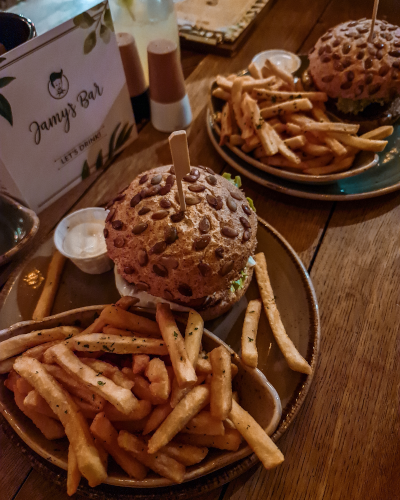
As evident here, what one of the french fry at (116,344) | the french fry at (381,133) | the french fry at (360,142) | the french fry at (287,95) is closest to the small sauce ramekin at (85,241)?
the french fry at (116,344)

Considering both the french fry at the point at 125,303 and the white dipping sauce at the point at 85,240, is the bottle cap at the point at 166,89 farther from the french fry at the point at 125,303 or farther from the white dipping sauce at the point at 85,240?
the french fry at the point at 125,303

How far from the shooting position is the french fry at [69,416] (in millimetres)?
1242

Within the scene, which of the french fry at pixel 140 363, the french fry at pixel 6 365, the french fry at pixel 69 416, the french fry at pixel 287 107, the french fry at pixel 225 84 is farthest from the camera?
the french fry at pixel 225 84

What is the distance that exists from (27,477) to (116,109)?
227 centimetres

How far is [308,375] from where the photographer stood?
1.61 m

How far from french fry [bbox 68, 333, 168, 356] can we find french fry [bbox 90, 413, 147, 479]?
0.85ft

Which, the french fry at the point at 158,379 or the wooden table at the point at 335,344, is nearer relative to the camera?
the french fry at the point at 158,379

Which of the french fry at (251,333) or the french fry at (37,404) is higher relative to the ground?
the french fry at (37,404)

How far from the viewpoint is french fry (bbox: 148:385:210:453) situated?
1.27 m

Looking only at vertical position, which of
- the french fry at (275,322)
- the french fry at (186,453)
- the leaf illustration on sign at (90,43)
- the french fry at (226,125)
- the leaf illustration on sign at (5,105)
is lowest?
the french fry at (275,322)

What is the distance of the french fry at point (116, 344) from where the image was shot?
4.85ft

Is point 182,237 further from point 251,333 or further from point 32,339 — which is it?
point 32,339

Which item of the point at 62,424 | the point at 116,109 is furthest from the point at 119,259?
the point at 116,109

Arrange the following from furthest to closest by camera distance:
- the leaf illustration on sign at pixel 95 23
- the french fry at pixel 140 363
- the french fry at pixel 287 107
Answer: the french fry at pixel 287 107
the leaf illustration on sign at pixel 95 23
the french fry at pixel 140 363
